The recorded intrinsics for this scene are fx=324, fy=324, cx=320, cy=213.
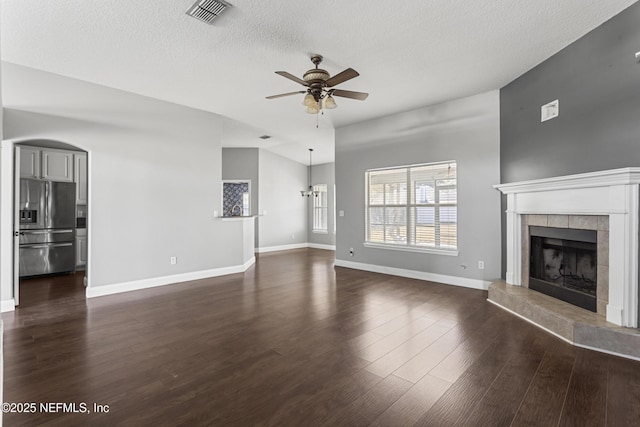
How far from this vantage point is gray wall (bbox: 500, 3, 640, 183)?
296 centimetres

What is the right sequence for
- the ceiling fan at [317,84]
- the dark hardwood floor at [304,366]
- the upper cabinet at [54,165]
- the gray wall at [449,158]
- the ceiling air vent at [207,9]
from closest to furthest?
the dark hardwood floor at [304,366]
the ceiling air vent at [207,9]
the ceiling fan at [317,84]
the gray wall at [449,158]
the upper cabinet at [54,165]

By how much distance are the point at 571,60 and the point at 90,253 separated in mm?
6363

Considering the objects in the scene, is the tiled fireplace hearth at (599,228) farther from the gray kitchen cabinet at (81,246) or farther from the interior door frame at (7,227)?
the gray kitchen cabinet at (81,246)

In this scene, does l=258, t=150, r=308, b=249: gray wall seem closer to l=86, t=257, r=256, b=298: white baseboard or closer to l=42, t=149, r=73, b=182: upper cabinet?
l=86, t=257, r=256, b=298: white baseboard

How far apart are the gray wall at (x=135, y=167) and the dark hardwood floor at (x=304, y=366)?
0.99 meters

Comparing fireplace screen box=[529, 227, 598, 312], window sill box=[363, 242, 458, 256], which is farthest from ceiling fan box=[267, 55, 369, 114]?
window sill box=[363, 242, 458, 256]

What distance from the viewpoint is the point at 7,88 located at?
3.86 metres

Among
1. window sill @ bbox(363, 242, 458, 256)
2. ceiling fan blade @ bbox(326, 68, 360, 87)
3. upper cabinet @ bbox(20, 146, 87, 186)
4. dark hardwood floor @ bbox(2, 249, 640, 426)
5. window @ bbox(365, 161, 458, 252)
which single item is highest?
ceiling fan blade @ bbox(326, 68, 360, 87)

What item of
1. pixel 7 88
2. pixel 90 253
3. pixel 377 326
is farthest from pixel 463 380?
pixel 7 88

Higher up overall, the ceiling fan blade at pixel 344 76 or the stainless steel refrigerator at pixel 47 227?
the ceiling fan blade at pixel 344 76

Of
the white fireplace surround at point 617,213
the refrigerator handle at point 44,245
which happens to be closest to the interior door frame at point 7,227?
the refrigerator handle at point 44,245

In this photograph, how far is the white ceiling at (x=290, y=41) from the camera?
2867 mm

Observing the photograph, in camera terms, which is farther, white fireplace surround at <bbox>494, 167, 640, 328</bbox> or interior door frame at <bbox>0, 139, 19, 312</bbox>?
interior door frame at <bbox>0, 139, 19, 312</bbox>

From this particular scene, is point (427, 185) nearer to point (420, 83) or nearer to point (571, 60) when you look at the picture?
point (420, 83)
